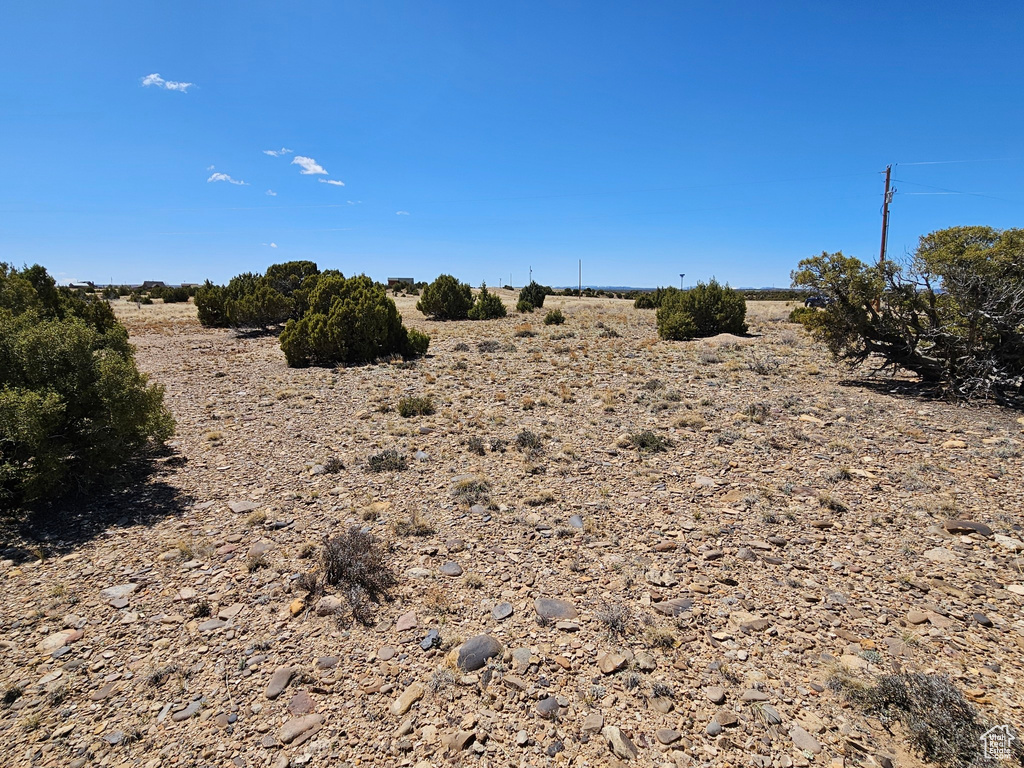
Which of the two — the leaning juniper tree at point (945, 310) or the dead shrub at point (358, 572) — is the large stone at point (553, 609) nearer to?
the dead shrub at point (358, 572)

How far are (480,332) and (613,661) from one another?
18514 mm

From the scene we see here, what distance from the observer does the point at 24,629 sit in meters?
3.75

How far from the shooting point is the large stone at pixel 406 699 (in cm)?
311

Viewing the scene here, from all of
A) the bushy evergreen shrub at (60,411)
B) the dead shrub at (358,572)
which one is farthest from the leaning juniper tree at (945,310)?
the bushy evergreen shrub at (60,411)

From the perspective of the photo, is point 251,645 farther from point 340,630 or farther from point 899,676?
point 899,676

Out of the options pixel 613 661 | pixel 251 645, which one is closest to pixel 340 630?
pixel 251 645

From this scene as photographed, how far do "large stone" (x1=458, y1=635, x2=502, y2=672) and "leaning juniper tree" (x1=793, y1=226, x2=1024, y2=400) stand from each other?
1055cm

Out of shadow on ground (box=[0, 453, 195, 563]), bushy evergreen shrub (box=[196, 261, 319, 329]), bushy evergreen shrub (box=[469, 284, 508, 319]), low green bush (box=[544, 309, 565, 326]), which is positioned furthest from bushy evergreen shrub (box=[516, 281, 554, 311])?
shadow on ground (box=[0, 453, 195, 563])

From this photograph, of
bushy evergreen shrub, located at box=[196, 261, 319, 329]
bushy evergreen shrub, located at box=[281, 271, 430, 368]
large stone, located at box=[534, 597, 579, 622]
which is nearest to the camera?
large stone, located at box=[534, 597, 579, 622]

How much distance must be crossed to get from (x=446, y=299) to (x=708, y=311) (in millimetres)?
14228

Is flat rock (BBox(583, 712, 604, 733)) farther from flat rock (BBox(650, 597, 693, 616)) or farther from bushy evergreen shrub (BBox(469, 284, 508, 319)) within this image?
bushy evergreen shrub (BBox(469, 284, 508, 319))

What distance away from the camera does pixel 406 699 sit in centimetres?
319

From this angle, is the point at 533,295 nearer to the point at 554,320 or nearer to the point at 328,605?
the point at 554,320
